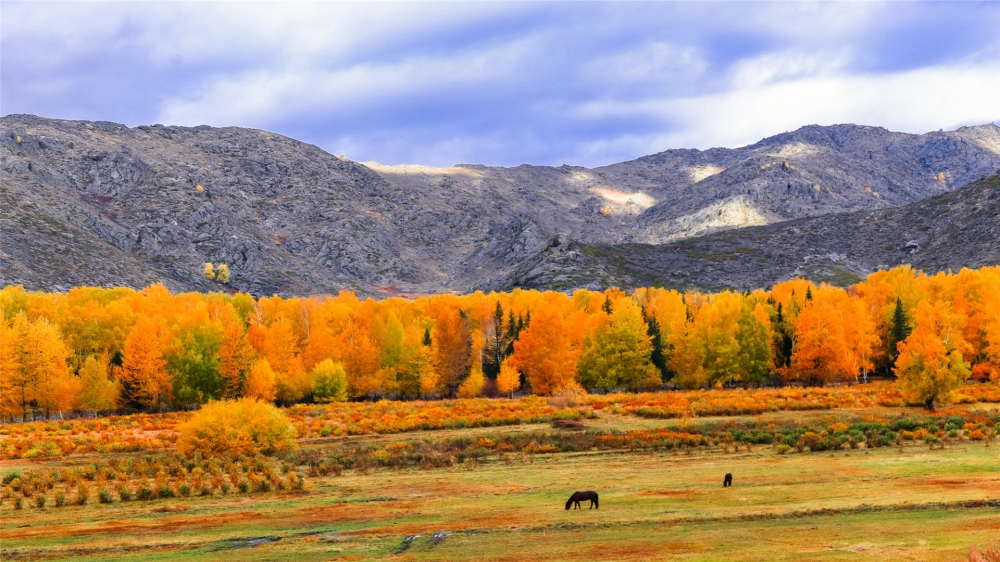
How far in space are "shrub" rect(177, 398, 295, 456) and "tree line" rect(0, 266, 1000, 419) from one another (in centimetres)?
2523

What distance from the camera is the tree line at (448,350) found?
7256 cm

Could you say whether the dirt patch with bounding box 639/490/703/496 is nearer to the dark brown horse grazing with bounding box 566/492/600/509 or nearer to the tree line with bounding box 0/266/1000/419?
the dark brown horse grazing with bounding box 566/492/600/509

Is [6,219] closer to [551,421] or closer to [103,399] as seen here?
[103,399]

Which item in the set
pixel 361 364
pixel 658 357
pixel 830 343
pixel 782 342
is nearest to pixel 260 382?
pixel 361 364

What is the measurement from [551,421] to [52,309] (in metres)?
64.0

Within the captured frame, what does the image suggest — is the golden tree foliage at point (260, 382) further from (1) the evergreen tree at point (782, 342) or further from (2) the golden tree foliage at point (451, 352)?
(1) the evergreen tree at point (782, 342)

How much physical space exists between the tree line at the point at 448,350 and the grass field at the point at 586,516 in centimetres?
3959

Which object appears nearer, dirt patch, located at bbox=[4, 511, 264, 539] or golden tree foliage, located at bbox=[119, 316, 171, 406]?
dirt patch, located at bbox=[4, 511, 264, 539]

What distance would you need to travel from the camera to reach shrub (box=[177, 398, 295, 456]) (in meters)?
46.1

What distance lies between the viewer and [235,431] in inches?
1832

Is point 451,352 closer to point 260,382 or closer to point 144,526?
point 260,382

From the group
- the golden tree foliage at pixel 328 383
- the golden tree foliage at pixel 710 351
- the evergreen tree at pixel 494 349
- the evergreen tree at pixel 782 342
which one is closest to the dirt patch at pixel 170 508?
the golden tree foliage at pixel 328 383

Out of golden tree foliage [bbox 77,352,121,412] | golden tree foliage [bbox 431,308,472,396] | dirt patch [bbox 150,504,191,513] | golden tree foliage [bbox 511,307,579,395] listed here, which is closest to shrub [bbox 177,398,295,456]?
dirt patch [bbox 150,504,191,513]

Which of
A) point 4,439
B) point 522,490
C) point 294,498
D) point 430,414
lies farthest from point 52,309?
point 522,490
